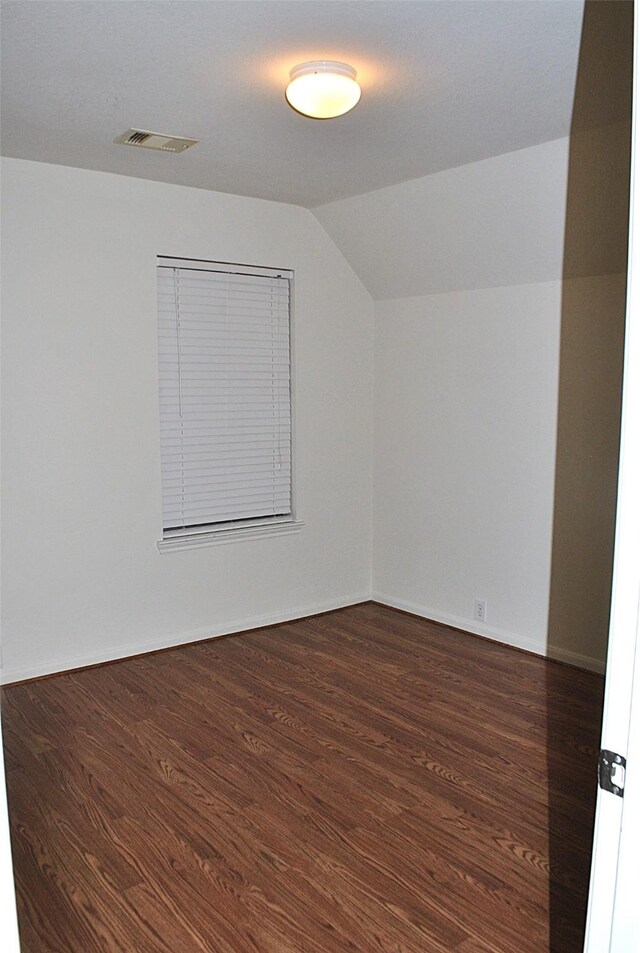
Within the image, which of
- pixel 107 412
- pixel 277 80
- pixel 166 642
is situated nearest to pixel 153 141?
pixel 277 80

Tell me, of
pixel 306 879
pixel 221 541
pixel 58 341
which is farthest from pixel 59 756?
pixel 58 341

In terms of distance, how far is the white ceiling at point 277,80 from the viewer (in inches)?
88.2

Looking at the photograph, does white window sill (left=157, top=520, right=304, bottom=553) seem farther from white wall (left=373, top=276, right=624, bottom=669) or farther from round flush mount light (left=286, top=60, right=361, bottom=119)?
round flush mount light (left=286, top=60, right=361, bottom=119)

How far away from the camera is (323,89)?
8.66 ft

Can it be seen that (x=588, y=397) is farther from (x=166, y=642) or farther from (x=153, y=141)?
(x=166, y=642)

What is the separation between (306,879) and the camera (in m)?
2.35

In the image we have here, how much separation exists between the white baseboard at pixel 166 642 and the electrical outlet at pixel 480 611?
0.93 meters

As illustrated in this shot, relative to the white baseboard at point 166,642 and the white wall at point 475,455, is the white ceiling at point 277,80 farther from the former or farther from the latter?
the white baseboard at point 166,642

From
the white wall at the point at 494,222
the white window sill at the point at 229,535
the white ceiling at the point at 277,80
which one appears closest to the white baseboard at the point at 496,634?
the white window sill at the point at 229,535

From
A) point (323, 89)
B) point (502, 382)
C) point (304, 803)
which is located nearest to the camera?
point (323, 89)

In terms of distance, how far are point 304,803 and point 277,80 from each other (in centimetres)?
257

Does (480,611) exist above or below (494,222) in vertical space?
below

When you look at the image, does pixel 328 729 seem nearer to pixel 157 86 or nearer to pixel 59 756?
pixel 59 756

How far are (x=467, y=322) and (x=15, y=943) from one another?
13.0ft
